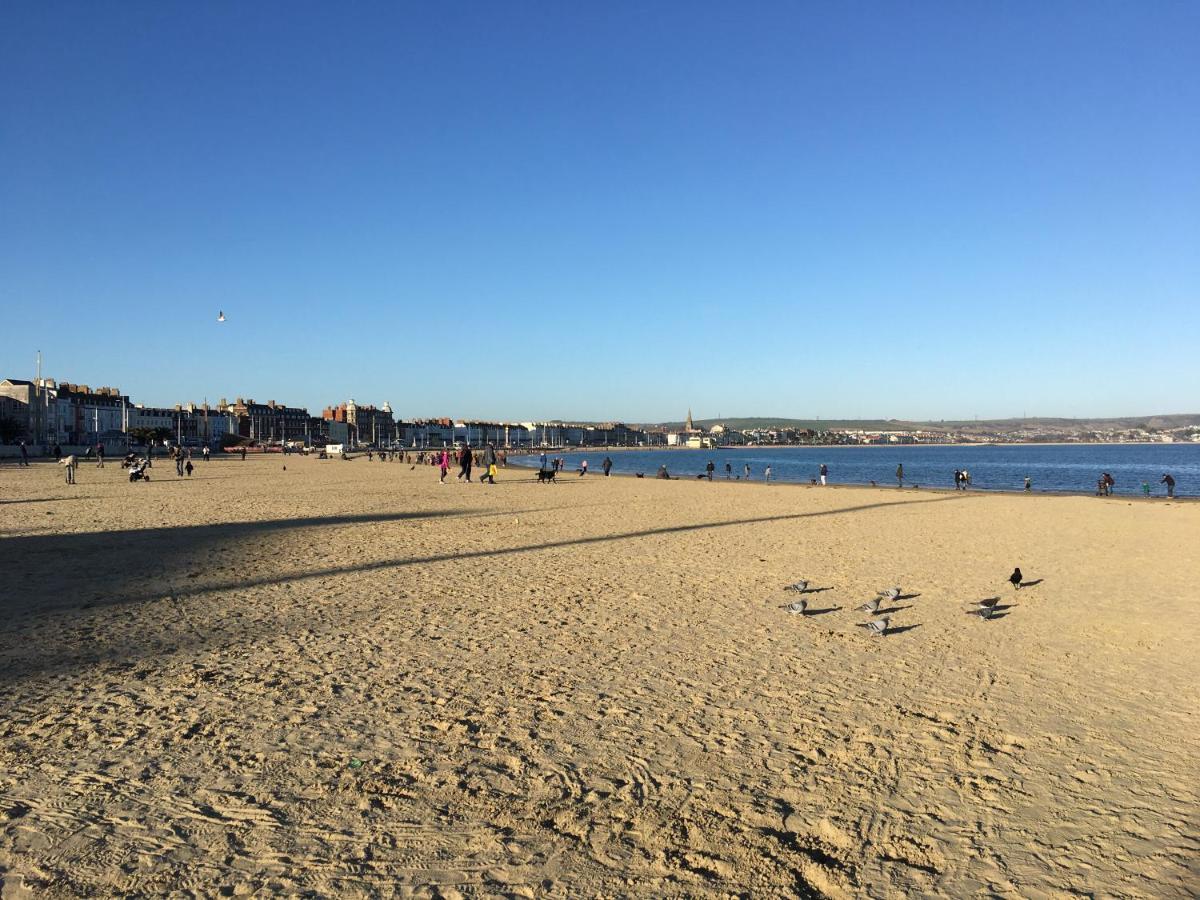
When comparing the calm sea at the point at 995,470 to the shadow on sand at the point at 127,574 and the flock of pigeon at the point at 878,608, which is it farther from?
the shadow on sand at the point at 127,574

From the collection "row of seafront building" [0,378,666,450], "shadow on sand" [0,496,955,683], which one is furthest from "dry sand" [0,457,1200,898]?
"row of seafront building" [0,378,666,450]

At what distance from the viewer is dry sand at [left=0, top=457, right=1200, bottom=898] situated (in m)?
3.50

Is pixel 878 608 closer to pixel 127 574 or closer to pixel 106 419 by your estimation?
pixel 127 574

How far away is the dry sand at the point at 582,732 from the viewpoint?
11.5ft

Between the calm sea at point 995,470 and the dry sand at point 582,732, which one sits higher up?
the dry sand at point 582,732

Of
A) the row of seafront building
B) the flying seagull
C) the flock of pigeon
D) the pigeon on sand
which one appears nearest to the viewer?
the flying seagull

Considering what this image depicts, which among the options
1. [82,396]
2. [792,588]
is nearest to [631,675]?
[792,588]

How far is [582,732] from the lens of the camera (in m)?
5.09

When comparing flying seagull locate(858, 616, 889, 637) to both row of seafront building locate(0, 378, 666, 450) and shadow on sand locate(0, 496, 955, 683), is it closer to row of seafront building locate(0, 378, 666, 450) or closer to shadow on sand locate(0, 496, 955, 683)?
shadow on sand locate(0, 496, 955, 683)

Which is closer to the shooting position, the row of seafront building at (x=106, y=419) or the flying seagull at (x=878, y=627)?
the flying seagull at (x=878, y=627)

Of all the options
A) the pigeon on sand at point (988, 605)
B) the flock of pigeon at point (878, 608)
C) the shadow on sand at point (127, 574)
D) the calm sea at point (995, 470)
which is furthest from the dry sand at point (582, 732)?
the calm sea at point (995, 470)

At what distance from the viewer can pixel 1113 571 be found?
41.0 ft

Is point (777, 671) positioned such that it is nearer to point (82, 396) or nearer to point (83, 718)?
point (83, 718)

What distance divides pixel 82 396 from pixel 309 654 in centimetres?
13835
